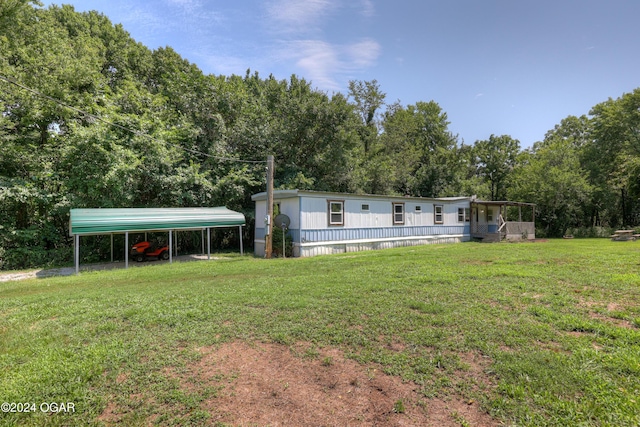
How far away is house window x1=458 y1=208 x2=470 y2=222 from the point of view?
63.8ft

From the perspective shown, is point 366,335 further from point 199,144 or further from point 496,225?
point 496,225

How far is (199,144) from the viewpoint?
667 inches

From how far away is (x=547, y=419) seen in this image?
2.22 metres

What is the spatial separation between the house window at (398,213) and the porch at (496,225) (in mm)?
6555

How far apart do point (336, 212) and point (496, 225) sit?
13.5 metres

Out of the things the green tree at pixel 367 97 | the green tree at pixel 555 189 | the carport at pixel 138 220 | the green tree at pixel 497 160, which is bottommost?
the carport at pixel 138 220

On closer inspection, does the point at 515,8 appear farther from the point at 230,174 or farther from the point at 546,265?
the point at 230,174

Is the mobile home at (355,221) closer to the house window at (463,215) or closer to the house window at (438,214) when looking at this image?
the house window at (438,214)

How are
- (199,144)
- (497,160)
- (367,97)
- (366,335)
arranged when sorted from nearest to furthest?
(366,335), (199,144), (367,97), (497,160)

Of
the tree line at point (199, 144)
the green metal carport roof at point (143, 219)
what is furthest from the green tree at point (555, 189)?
the green metal carport roof at point (143, 219)

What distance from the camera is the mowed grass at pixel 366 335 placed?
2479 millimetres

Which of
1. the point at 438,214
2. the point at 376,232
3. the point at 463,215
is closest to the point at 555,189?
the point at 463,215

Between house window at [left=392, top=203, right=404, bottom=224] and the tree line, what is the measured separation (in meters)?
5.02

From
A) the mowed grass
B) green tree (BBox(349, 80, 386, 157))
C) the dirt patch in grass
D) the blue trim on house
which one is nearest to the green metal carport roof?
the mowed grass
